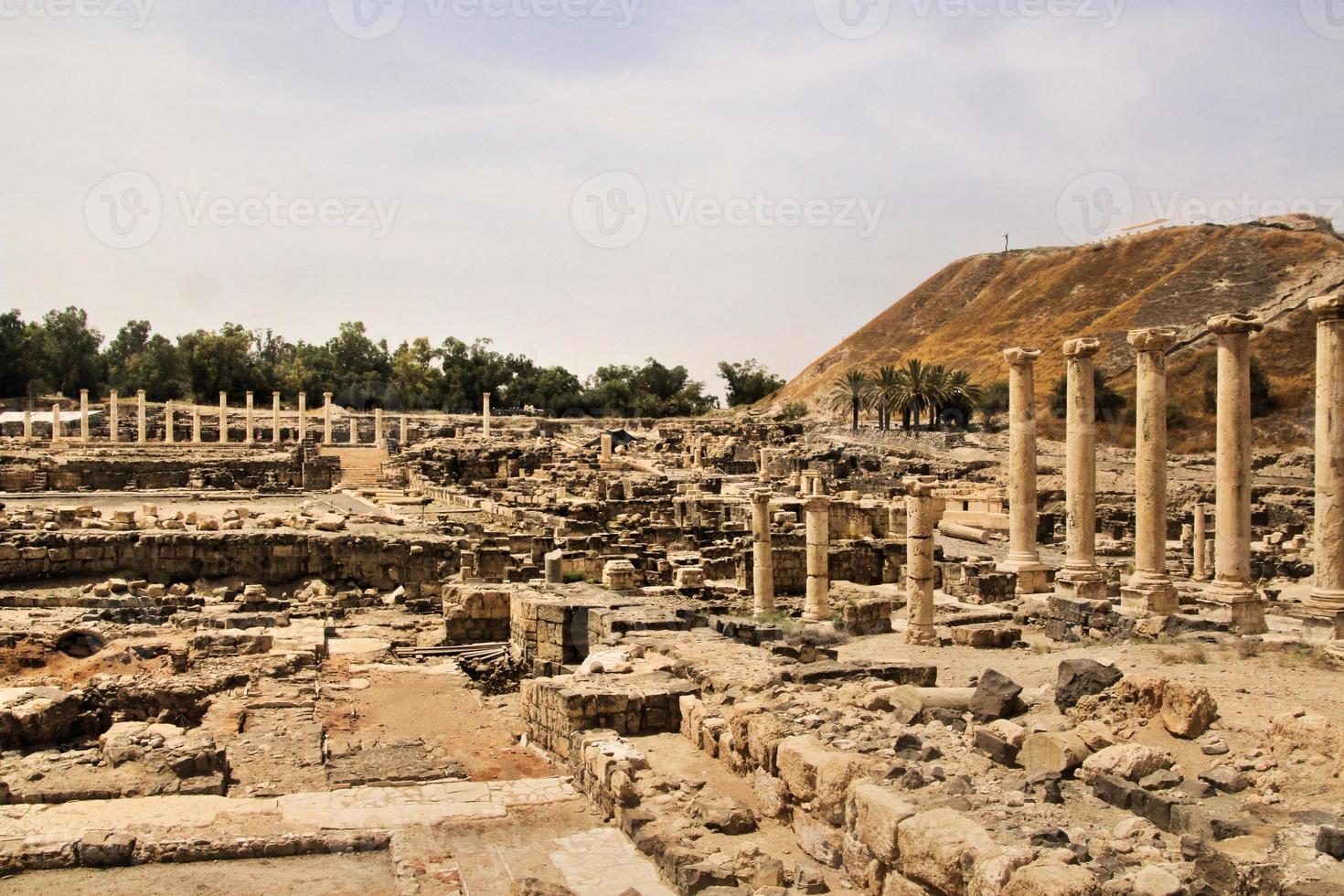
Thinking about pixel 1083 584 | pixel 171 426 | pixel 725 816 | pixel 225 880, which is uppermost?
pixel 171 426

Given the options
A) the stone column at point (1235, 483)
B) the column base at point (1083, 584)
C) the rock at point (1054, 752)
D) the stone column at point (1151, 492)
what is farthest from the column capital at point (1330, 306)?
the rock at point (1054, 752)

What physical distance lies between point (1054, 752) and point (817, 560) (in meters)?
11.2

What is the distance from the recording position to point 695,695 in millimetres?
10898

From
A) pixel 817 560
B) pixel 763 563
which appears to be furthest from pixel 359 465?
pixel 817 560

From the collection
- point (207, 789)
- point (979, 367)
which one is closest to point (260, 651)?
point (207, 789)

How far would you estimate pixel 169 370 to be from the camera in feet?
263

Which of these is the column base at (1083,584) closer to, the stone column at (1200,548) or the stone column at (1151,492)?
the stone column at (1151,492)

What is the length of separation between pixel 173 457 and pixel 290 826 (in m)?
44.1

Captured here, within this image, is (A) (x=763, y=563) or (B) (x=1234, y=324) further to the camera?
(A) (x=763, y=563)

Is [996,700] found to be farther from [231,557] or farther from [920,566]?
[231,557]

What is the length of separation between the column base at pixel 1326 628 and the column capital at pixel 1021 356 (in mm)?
6124

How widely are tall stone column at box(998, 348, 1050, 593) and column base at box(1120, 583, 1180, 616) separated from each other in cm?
283

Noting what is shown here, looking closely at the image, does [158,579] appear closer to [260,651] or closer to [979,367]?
[260,651]

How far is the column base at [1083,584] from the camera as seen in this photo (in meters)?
17.0
